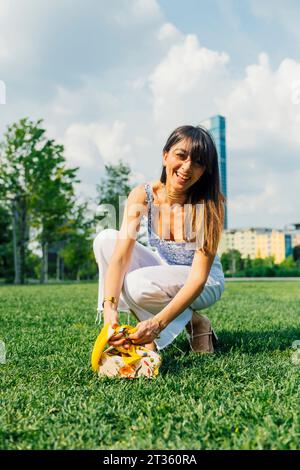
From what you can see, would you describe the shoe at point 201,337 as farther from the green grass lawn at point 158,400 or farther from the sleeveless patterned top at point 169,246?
the sleeveless patterned top at point 169,246

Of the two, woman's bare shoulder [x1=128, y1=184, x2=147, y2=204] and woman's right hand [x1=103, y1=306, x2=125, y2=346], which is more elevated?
woman's bare shoulder [x1=128, y1=184, x2=147, y2=204]

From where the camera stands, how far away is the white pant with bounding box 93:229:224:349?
2998mm

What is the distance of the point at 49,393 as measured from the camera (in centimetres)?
227

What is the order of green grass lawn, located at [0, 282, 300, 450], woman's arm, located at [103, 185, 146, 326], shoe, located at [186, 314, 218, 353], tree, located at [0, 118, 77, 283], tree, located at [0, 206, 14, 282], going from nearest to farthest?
green grass lawn, located at [0, 282, 300, 450]
woman's arm, located at [103, 185, 146, 326]
shoe, located at [186, 314, 218, 353]
tree, located at [0, 118, 77, 283]
tree, located at [0, 206, 14, 282]

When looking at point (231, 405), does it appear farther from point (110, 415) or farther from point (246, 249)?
point (246, 249)

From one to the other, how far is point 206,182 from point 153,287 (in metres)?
0.68

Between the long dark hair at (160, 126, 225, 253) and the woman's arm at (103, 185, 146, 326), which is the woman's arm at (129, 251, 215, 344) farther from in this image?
the woman's arm at (103, 185, 146, 326)

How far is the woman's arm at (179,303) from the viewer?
254 centimetres

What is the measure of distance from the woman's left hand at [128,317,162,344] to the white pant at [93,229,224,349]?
0.33 meters

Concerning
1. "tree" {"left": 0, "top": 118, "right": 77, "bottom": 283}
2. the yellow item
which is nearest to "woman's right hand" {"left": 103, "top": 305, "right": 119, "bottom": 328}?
the yellow item

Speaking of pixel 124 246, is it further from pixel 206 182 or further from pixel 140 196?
pixel 206 182

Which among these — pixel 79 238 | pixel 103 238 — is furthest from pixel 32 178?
pixel 103 238

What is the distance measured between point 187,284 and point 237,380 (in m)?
0.57

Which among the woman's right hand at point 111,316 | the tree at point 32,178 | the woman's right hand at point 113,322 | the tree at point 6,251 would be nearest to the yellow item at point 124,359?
the woman's right hand at point 113,322
